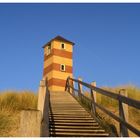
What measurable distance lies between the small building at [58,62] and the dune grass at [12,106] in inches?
483

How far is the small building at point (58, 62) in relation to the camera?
27281mm

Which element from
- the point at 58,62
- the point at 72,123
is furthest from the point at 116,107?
the point at 58,62

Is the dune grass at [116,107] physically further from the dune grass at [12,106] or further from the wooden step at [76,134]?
the wooden step at [76,134]

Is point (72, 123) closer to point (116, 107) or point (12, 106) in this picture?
point (12, 106)

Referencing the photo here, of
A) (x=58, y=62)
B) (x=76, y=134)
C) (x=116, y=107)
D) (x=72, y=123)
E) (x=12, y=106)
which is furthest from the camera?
(x=58, y=62)

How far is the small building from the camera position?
2728 centimetres

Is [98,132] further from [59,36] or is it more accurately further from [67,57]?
[59,36]

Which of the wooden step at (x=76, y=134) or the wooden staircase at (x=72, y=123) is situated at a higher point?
the wooden staircase at (x=72, y=123)

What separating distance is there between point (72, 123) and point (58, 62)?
19579 millimetres

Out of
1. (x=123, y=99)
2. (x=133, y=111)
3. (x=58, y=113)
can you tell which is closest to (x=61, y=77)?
(x=133, y=111)

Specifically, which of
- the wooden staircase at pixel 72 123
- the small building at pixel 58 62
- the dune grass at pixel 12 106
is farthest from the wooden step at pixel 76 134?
the small building at pixel 58 62

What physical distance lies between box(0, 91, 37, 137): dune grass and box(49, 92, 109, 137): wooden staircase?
1457 mm

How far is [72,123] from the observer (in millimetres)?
9016

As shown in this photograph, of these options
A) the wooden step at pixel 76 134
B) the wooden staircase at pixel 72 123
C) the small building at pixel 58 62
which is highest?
the small building at pixel 58 62
